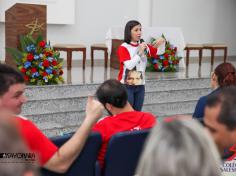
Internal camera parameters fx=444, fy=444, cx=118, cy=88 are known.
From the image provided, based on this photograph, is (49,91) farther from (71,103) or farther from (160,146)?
(160,146)

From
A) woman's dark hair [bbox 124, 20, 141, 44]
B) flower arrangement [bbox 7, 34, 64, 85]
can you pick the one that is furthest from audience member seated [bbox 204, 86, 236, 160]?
flower arrangement [bbox 7, 34, 64, 85]

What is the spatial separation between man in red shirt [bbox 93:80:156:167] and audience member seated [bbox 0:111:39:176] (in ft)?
4.97

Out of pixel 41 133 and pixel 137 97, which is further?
pixel 137 97

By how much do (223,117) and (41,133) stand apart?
0.74 m

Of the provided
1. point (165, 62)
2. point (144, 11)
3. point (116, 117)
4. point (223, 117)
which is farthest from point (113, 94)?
point (144, 11)

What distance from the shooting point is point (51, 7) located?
28.2ft

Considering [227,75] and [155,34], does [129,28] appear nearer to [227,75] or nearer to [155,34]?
[227,75]

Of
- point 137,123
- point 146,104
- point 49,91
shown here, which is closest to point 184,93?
point 146,104

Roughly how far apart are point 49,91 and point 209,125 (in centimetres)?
383

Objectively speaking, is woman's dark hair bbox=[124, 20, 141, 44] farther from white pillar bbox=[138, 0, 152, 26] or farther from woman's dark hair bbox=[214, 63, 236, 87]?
white pillar bbox=[138, 0, 152, 26]

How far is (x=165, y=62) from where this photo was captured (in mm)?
7770

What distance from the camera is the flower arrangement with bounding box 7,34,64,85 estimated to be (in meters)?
5.38

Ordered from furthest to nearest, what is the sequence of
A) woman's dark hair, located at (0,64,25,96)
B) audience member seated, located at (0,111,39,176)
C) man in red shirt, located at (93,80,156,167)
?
man in red shirt, located at (93,80,156,167), woman's dark hair, located at (0,64,25,96), audience member seated, located at (0,111,39,176)

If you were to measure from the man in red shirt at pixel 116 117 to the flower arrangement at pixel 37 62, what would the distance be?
283cm
